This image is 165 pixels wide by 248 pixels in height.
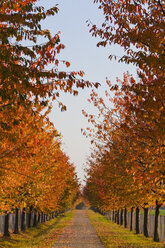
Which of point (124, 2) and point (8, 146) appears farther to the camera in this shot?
point (8, 146)

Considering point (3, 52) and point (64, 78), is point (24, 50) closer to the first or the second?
point (3, 52)

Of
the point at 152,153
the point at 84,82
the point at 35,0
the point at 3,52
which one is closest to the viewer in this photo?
the point at 3,52

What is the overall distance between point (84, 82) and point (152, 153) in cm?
487

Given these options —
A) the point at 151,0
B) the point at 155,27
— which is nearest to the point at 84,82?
the point at 155,27

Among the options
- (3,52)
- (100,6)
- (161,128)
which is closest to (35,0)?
(100,6)

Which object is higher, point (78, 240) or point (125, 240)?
point (78, 240)

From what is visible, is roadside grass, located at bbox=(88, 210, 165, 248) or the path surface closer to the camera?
the path surface

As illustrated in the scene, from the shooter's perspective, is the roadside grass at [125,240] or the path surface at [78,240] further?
the roadside grass at [125,240]

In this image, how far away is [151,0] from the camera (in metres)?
10.3

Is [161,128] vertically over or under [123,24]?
under

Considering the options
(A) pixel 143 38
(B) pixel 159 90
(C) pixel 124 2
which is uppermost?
(C) pixel 124 2

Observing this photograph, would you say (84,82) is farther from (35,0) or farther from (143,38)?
(35,0)

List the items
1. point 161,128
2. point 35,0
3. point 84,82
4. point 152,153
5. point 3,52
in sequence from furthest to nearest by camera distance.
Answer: point 152,153, point 35,0, point 84,82, point 161,128, point 3,52

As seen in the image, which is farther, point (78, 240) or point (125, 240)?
point (125, 240)
